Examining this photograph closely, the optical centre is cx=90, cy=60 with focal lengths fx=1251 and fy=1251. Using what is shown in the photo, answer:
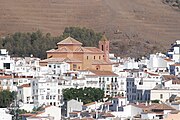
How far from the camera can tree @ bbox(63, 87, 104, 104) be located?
62406 mm

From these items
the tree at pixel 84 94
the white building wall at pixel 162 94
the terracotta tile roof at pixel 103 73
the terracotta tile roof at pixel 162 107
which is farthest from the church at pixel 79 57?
the terracotta tile roof at pixel 162 107

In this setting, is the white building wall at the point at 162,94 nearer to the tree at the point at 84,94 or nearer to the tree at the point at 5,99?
the tree at the point at 84,94

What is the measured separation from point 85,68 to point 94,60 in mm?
2487

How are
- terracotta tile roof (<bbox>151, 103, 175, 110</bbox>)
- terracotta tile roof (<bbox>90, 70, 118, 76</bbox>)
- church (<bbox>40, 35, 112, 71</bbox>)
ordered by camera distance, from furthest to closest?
church (<bbox>40, 35, 112, 71</bbox>) → terracotta tile roof (<bbox>90, 70, 118, 76</bbox>) → terracotta tile roof (<bbox>151, 103, 175, 110</bbox>)

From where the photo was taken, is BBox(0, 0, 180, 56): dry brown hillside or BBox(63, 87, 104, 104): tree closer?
BBox(63, 87, 104, 104): tree

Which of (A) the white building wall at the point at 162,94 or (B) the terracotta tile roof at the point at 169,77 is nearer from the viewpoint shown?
(A) the white building wall at the point at 162,94

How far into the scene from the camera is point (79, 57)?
77.8 m

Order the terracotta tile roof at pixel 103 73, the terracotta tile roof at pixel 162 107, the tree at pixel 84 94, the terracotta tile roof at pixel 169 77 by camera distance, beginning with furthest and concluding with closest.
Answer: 1. the terracotta tile roof at pixel 103 73
2. the terracotta tile roof at pixel 169 77
3. the tree at pixel 84 94
4. the terracotta tile roof at pixel 162 107

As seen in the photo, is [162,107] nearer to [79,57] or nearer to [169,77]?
[169,77]

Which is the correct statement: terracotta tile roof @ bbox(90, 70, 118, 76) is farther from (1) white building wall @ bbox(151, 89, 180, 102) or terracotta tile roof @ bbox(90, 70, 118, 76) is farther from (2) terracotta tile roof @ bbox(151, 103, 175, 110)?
(2) terracotta tile roof @ bbox(151, 103, 175, 110)

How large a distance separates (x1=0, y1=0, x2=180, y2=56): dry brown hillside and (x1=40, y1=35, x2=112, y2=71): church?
34.3m

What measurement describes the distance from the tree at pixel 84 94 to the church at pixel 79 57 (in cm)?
1083

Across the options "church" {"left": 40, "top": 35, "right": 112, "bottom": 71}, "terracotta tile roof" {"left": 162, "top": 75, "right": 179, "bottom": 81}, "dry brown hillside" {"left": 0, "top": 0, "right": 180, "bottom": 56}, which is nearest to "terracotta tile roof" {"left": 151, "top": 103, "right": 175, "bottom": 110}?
"terracotta tile roof" {"left": 162, "top": 75, "right": 179, "bottom": 81}

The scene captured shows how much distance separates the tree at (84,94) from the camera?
6241cm
